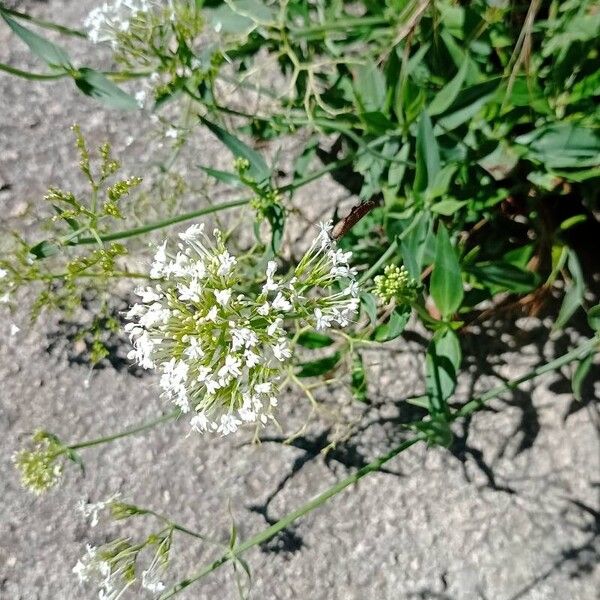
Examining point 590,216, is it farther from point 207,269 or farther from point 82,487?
point 82,487

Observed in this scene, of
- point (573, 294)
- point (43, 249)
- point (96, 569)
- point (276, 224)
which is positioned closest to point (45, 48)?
point (43, 249)

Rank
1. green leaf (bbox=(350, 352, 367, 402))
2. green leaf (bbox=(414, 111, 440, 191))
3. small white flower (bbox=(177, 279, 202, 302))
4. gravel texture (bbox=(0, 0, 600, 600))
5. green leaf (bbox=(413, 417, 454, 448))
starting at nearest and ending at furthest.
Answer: small white flower (bbox=(177, 279, 202, 302)) → green leaf (bbox=(414, 111, 440, 191)) → green leaf (bbox=(413, 417, 454, 448)) → green leaf (bbox=(350, 352, 367, 402)) → gravel texture (bbox=(0, 0, 600, 600))

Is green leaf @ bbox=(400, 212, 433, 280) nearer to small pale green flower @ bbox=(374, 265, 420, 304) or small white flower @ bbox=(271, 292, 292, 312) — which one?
small pale green flower @ bbox=(374, 265, 420, 304)

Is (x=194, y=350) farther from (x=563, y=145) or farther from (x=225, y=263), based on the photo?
(x=563, y=145)

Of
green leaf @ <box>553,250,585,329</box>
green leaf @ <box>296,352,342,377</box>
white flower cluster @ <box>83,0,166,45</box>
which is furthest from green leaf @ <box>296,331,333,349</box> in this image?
white flower cluster @ <box>83,0,166,45</box>

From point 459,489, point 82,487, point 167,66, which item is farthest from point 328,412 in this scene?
point 167,66

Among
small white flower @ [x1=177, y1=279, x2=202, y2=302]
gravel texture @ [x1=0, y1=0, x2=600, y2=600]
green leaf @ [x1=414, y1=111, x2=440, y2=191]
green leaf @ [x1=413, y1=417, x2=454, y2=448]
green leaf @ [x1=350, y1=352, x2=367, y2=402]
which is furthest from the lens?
gravel texture @ [x1=0, y1=0, x2=600, y2=600]
